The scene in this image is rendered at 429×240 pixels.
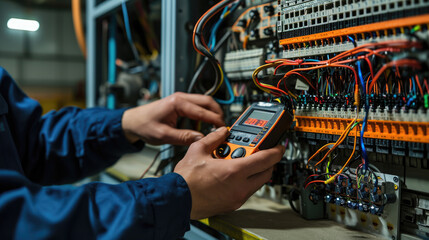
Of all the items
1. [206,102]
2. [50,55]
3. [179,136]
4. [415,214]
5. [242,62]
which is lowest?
[415,214]

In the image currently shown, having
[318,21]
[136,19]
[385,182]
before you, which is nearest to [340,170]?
[385,182]

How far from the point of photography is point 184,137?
3.27 feet

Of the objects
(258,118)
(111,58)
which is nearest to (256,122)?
(258,118)

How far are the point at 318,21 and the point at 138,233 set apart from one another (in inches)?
23.4

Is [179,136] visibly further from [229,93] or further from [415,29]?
[415,29]

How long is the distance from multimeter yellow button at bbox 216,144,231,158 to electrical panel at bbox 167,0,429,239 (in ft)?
0.62

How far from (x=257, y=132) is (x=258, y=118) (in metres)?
0.05

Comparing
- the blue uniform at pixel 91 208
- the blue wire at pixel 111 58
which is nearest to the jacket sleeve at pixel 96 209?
the blue uniform at pixel 91 208

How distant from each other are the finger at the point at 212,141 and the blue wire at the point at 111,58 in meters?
1.11

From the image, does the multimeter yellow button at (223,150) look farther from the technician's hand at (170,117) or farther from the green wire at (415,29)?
the green wire at (415,29)

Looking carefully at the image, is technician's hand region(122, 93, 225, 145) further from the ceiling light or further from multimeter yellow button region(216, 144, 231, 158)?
the ceiling light

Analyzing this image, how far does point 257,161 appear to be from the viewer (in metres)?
0.70

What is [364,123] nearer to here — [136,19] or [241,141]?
[241,141]

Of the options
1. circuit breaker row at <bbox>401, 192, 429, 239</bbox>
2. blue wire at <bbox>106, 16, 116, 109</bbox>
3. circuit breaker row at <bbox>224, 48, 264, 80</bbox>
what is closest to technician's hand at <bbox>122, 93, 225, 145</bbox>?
circuit breaker row at <bbox>224, 48, 264, 80</bbox>
